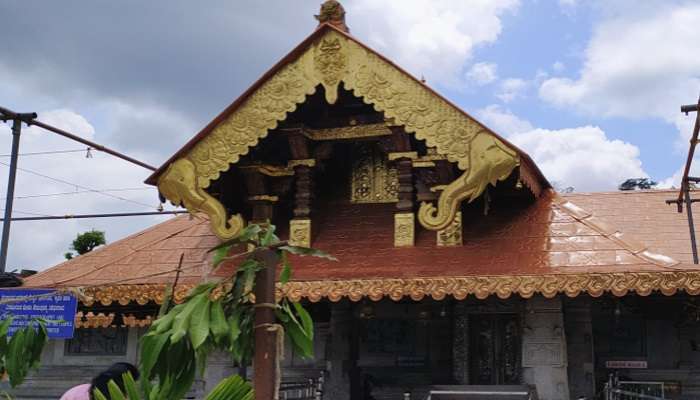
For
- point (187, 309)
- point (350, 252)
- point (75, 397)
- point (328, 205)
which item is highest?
point (328, 205)

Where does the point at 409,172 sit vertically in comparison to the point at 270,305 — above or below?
above

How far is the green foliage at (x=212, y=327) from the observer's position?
2.97 meters

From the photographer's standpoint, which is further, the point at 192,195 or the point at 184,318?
the point at 192,195

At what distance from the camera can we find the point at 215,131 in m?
9.66

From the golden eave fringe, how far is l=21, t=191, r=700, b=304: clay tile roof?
0.01m

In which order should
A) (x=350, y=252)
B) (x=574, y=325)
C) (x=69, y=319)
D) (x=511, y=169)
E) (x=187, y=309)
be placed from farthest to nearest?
(x=574, y=325), (x=350, y=252), (x=511, y=169), (x=69, y=319), (x=187, y=309)

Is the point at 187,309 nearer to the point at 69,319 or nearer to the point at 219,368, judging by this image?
the point at 69,319

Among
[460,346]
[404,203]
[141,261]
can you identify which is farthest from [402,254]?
[141,261]

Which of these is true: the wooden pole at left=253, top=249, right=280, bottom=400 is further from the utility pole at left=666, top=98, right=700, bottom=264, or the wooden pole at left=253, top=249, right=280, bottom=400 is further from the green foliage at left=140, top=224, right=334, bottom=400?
the utility pole at left=666, top=98, right=700, bottom=264

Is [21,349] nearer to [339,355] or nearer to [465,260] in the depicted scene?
[465,260]

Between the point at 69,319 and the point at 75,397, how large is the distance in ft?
9.92

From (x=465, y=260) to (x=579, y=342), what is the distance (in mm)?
2397

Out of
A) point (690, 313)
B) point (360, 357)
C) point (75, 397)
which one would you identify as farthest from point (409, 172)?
point (75, 397)

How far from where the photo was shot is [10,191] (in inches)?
450
